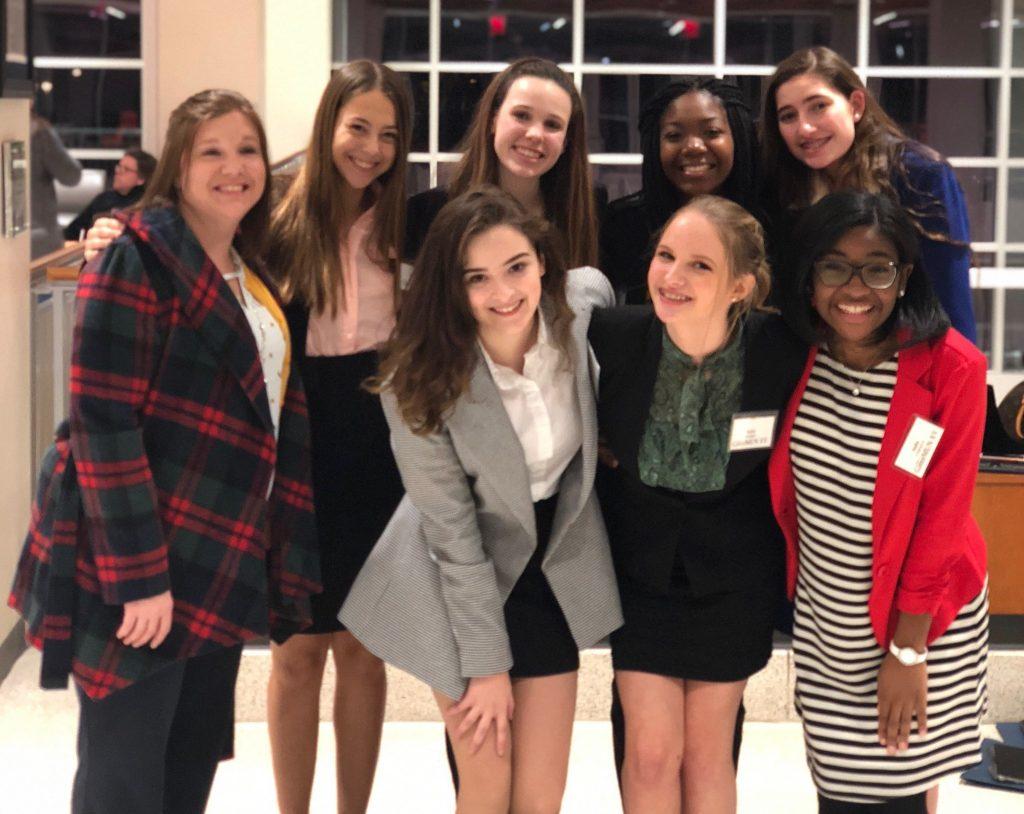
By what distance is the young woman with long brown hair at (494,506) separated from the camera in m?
2.53

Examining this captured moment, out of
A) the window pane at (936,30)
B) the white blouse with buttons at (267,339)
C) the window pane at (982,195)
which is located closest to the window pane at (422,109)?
the window pane at (936,30)

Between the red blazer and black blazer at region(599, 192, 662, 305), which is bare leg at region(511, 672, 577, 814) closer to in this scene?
the red blazer

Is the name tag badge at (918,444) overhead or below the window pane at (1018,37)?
below

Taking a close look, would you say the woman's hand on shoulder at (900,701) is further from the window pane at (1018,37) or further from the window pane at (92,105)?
the window pane at (92,105)

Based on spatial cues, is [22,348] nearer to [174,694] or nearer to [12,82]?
[12,82]

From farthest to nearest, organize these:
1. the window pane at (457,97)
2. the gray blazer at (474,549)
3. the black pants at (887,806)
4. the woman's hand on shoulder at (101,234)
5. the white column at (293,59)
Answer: the window pane at (457,97) < the white column at (293,59) < the black pants at (887,806) < the gray blazer at (474,549) < the woman's hand on shoulder at (101,234)

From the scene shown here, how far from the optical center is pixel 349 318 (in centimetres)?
285

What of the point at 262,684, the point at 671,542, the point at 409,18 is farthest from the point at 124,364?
the point at 409,18

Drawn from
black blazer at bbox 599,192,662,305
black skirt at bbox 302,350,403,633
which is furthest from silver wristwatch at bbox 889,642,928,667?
black skirt at bbox 302,350,403,633

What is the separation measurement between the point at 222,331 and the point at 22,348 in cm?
226

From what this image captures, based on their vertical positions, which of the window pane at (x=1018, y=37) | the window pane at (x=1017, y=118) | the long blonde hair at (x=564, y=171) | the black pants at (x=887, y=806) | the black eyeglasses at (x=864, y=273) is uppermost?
the window pane at (x=1018, y=37)

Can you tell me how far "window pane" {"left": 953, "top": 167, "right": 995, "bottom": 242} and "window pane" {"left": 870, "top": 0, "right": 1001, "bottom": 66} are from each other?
2.03 feet

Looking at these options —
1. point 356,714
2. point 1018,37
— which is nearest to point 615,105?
point 1018,37

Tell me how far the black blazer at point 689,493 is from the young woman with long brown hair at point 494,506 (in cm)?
6
